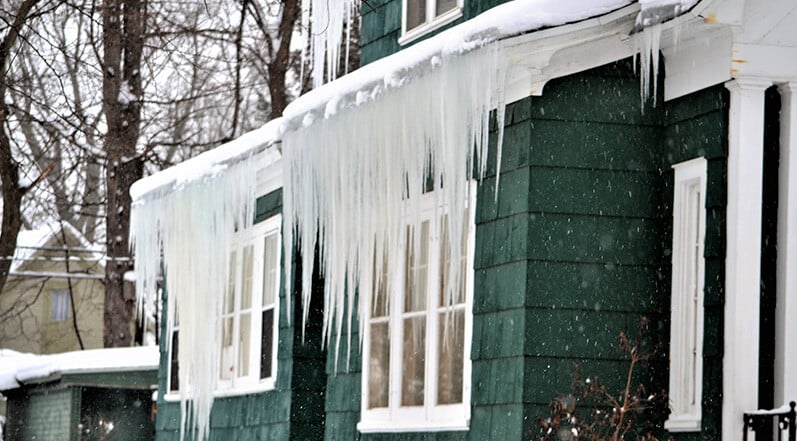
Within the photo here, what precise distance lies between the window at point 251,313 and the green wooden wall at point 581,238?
4.06 meters

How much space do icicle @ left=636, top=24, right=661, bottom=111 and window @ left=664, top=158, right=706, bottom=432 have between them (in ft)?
1.59

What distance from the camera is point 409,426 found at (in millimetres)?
9523

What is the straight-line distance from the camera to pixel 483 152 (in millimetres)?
8578

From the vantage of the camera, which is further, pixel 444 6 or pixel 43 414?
pixel 43 414

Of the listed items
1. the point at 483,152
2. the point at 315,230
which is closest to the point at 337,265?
the point at 315,230

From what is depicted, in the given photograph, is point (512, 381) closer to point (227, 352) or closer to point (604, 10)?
point (604, 10)

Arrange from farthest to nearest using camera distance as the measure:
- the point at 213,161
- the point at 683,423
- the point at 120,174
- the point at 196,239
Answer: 1. the point at 120,174
2. the point at 196,239
3. the point at 213,161
4. the point at 683,423

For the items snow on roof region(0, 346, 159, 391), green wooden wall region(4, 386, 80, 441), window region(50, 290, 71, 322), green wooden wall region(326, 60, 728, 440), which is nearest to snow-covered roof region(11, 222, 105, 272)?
window region(50, 290, 71, 322)

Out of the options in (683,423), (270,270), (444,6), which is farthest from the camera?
(270,270)

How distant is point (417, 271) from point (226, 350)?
12.7ft

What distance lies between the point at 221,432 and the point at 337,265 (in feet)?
12.1

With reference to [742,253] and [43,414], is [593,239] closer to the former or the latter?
[742,253]

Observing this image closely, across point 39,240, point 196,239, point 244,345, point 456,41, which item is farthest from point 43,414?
point 39,240

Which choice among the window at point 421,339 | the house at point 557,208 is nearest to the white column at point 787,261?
the house at point 557,208
